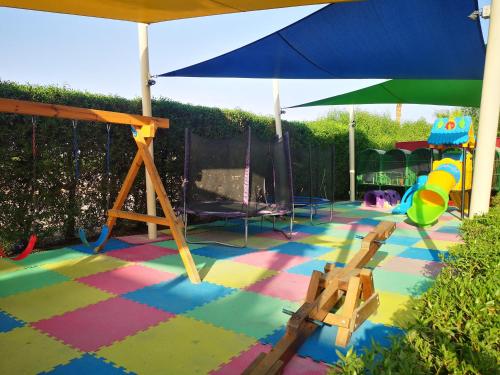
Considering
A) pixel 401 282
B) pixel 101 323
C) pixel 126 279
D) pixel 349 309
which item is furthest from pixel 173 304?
pixel 401 282

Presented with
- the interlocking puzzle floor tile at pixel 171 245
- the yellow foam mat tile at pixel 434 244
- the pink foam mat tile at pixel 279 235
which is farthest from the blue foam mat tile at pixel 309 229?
the interlocking puzzle floor tile at pixel 171 245

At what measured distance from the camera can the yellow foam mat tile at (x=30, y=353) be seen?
6.64 feet

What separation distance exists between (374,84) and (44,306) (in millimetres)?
6544

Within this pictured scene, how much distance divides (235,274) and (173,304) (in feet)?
2.93

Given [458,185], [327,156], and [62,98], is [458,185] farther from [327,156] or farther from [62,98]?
[62,98]

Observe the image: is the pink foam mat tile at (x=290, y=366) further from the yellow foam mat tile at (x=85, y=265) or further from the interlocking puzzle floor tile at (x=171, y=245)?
the interlocking puzzle floor tile at (x=171, y=245)

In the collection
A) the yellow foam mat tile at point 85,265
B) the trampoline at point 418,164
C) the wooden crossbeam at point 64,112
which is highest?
the wooden crossbeam at point 64,112

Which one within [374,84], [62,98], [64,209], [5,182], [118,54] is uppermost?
[118,54]

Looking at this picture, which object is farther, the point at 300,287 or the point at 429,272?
the point at 429,272

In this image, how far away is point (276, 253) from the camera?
454cm

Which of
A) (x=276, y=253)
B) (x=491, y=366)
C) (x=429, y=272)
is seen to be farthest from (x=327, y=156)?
(x=491, y=366)

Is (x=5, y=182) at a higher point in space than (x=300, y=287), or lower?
higher

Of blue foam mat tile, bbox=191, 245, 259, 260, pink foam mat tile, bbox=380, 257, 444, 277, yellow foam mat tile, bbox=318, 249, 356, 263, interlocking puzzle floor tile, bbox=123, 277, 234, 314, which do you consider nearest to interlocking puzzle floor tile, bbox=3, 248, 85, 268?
blue foam mat tile, bbox=191, 245, 259, 260

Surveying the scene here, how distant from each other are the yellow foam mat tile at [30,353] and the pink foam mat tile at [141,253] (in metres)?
1.78
